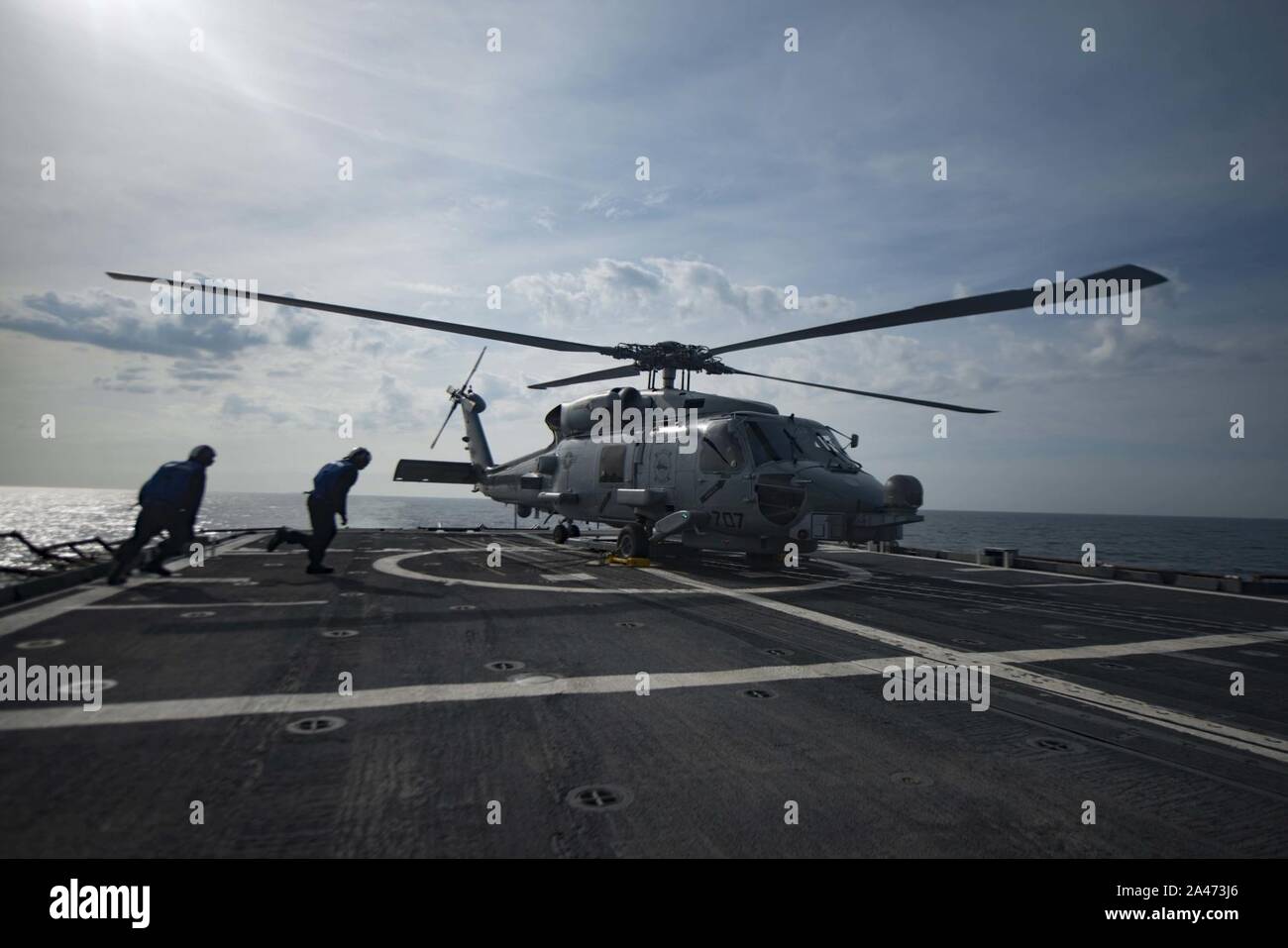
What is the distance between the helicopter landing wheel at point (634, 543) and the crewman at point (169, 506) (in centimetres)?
937

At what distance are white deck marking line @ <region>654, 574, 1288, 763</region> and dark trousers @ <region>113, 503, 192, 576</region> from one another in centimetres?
1070

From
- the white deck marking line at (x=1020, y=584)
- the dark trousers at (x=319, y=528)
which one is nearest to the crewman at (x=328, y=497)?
the dark trousers at (x=319, y=528)

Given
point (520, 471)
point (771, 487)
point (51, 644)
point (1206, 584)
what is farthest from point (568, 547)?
point (1206, 584)

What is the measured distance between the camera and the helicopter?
45.6 ft

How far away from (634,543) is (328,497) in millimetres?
7435

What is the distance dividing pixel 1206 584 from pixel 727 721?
14524 mm

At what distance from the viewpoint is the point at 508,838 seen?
329 cm

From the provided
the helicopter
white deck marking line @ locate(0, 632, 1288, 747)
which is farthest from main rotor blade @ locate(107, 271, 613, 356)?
white deck marking line @ locate(0, 632, 1288, 747)

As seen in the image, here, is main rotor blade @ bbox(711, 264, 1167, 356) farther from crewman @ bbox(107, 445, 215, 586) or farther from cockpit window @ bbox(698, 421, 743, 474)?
crewman @ bbox(107, 445, 215, 586)

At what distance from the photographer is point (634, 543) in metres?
17.1

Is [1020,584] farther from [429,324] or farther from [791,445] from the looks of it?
[429,324]

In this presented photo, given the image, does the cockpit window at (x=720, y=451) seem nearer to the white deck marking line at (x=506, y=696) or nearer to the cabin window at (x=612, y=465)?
the cabin window at (x=612, y=465)

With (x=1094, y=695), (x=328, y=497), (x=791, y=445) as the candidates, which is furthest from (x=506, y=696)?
(x=791, y=445)
